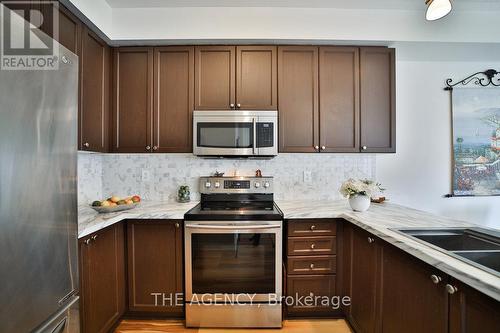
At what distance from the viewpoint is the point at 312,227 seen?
1939 mm

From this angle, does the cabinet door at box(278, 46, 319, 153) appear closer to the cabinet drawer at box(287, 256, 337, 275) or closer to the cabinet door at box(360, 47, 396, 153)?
the cabinet door at box(360, 47, 396, 153)

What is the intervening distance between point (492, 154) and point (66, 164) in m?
3.62

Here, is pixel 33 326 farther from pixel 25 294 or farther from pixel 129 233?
pixel 129 233

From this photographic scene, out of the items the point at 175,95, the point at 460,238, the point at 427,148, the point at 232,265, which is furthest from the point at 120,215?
the point at 427,148

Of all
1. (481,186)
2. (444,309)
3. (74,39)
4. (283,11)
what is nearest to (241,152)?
(283,11)

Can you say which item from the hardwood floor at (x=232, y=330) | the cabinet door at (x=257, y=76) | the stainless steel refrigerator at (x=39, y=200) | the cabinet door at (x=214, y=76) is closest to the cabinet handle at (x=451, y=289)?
the hardwood floor at (x=232, y=330)

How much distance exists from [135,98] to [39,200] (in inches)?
61.3

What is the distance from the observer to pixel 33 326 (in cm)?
90

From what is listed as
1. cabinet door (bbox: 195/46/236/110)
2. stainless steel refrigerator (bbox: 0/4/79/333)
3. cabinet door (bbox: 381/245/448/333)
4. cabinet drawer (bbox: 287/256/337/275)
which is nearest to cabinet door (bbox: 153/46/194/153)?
cabinet door (bbox: 195/46/236/110)

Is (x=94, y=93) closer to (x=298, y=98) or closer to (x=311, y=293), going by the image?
(x=298, y=98)

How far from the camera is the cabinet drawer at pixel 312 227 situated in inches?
76.4

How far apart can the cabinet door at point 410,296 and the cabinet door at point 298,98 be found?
3.83 feet

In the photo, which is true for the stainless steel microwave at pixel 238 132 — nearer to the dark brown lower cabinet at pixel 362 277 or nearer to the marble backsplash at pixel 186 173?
the marble backsplash at pixel 186 173

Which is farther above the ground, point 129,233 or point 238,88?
point 238,88
